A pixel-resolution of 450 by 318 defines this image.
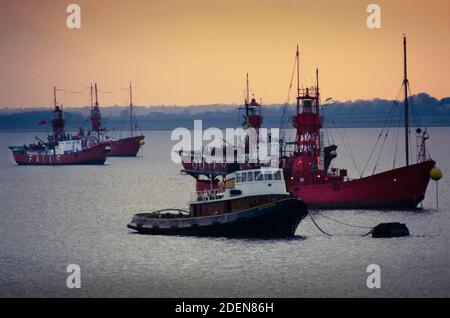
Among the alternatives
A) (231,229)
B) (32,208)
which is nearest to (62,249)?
(231,229)

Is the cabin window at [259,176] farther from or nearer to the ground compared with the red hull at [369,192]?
farther from the ground

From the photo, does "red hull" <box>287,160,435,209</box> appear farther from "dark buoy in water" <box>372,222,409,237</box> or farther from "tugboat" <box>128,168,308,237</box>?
"tugboat" <box>128,168,308,237</box>

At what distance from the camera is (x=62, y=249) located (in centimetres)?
7838

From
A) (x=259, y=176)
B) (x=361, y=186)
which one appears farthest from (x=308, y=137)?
(x=259, y=176)

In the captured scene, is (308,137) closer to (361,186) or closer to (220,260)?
(361,186)

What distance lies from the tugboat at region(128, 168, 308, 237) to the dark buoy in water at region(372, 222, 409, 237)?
844cm

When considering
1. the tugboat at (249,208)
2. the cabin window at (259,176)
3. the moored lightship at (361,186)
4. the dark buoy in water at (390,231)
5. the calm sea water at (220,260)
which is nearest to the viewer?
the calm sea water at (220,260)

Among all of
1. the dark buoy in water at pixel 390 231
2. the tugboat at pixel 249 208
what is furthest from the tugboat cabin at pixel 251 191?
the dark buoy in water at pixel 390 231

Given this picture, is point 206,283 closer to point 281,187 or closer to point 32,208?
point 281,187

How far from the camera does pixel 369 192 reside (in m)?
95.9

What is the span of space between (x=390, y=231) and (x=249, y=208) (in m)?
15.1

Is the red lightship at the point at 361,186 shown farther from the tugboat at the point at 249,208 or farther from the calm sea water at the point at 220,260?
the tugboat at the point at 249,208

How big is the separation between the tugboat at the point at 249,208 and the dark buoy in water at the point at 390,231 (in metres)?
8.44

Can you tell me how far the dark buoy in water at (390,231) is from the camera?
78375 millimetres
